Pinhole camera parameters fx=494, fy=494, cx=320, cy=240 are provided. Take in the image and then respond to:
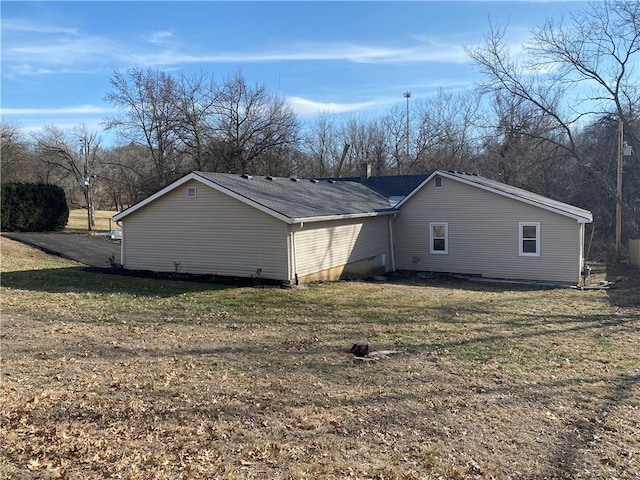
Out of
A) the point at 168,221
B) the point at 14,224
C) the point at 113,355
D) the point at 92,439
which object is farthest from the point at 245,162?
the point at 92,439

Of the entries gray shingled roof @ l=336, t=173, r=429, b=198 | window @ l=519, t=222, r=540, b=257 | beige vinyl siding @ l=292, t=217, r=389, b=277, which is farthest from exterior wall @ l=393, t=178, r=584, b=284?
gray shingled roof @ l=336, t=173, r=429, b=198

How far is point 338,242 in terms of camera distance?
1708 centimetres

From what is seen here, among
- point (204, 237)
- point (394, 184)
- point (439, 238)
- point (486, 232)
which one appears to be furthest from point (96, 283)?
point (394, 184)

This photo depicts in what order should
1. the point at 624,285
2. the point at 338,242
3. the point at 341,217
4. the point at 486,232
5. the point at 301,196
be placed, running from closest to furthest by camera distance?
the point at 341,217, the point at 338,242, the point at 624,285, the point at 301,196, the point at 486,232

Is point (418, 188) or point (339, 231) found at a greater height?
point (418, 188)

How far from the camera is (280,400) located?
5.71 metres

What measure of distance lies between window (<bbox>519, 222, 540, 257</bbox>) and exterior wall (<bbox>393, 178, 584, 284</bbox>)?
13cm

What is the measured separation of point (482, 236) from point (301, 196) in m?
6.95

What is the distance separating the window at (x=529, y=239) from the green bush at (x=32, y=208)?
26.8 metres

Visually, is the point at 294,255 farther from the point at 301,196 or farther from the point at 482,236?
the point at 482,236

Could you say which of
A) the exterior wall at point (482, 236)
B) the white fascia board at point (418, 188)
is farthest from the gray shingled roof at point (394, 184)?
the exterior wall at point (482, 236)

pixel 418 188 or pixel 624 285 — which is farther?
pixel 418 188

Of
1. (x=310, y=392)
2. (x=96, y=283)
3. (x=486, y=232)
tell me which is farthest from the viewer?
(x=486, y=232)

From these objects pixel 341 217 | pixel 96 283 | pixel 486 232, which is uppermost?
pixel 341 217
